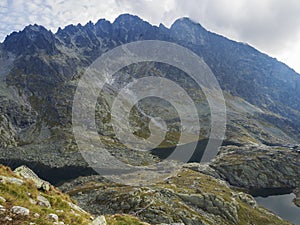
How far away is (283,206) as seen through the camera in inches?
3900

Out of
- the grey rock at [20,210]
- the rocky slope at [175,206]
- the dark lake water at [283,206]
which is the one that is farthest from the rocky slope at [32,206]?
the dark lake water at [283,206]

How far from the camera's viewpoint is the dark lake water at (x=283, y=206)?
8954 cm

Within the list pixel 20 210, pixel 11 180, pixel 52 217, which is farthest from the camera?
pixel 11 180

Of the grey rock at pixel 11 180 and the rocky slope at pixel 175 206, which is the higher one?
the grey rock at pixel 11 180

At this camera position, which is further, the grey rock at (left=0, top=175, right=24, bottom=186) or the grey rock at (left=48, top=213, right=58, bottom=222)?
the grey rock at (left=0, top=175, right=24, bottom=186)

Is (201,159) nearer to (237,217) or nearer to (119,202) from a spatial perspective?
(237,217)

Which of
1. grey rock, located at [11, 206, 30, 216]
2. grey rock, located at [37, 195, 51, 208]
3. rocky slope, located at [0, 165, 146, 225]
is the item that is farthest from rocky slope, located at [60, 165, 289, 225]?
grey rock, located at [11, 206, 30, 216]

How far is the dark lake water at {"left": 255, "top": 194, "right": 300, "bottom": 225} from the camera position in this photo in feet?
294

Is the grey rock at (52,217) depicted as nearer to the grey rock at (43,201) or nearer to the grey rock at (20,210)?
the grey rock at (20,210)

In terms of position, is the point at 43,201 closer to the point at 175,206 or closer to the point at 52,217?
the point at 52,217

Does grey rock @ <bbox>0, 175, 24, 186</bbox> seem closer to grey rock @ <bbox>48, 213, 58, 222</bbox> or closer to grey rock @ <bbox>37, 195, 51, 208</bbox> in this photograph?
grey rock @ <bbox>37, 195, 51, 208</bbox>

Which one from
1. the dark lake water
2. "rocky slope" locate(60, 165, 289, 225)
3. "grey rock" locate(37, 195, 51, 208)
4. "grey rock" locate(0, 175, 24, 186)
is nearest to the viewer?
"grey rock" locate(37, 195, 51, 208)

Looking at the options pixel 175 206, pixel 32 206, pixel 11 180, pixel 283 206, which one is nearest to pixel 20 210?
pixel 32 206

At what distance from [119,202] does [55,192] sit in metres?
45.3
